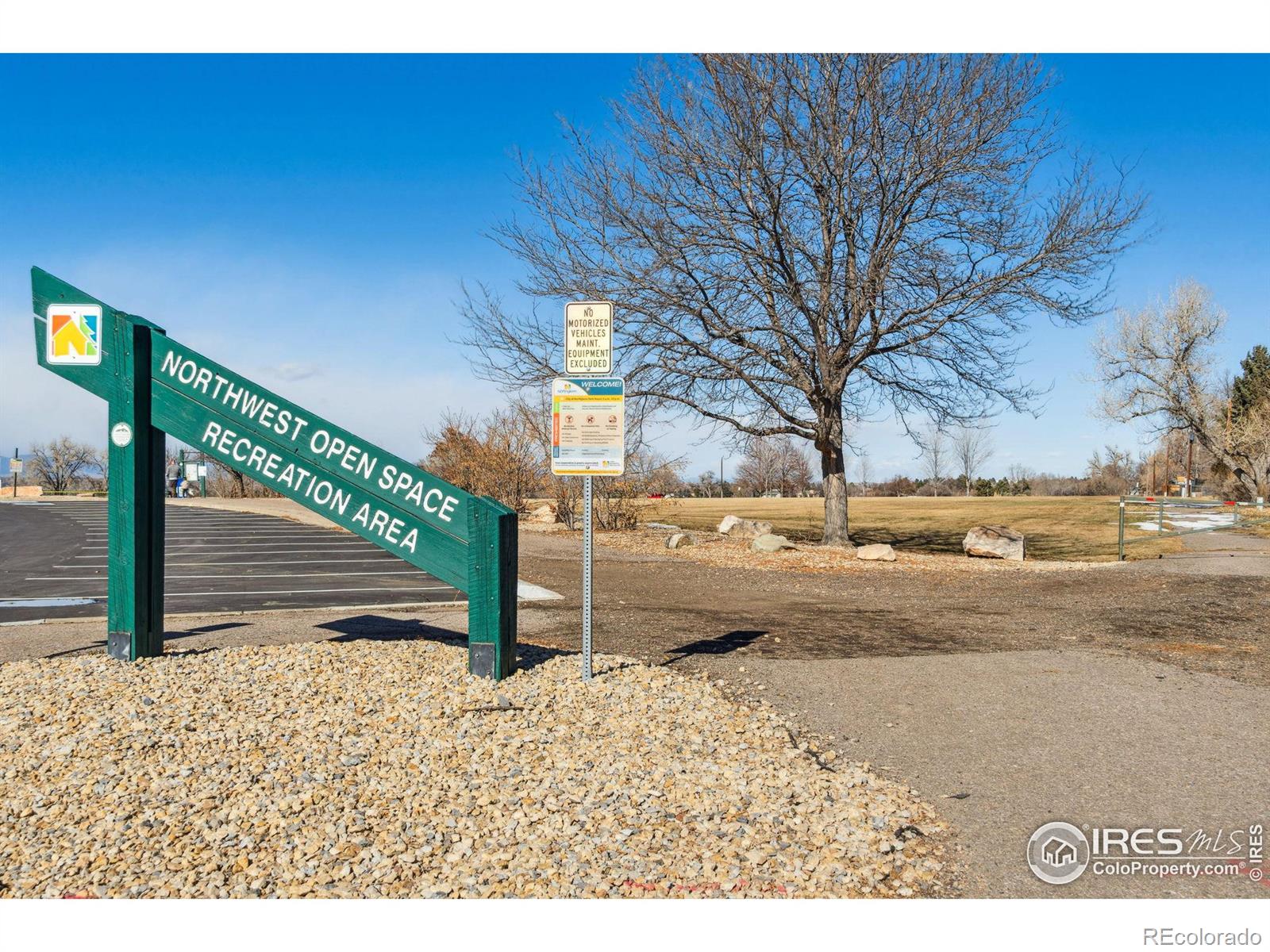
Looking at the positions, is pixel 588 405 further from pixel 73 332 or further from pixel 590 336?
pixel 73 332

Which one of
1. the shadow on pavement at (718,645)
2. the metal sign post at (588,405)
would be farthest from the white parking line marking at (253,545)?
the metal sign post at (588,405)

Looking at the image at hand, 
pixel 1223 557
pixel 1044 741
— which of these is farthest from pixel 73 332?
pixel 1223 557

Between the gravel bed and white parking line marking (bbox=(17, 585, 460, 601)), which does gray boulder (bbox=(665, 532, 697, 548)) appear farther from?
white parking line marking (bbox=(17, 585, 460, 601))

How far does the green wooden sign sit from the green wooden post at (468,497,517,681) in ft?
0.18

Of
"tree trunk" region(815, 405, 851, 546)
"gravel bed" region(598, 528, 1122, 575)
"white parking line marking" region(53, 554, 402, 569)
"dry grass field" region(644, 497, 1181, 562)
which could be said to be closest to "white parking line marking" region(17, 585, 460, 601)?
"white parking line marking" region(53, 554, 402, 569)

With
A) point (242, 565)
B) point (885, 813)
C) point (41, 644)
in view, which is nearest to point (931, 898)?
point (885, 813)

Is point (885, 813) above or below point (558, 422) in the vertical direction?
below

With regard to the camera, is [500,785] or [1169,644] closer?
[500,785]

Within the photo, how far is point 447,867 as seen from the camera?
330 centimetres

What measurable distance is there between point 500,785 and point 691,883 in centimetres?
117

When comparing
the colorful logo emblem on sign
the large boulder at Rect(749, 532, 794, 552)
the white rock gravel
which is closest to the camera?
the white rock gravel

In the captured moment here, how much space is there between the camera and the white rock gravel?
10.7 feet

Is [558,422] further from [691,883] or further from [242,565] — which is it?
[242,565]

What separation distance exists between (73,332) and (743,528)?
17108 millimetres
